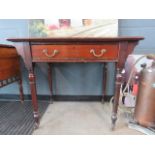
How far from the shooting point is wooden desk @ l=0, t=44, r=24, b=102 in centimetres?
128

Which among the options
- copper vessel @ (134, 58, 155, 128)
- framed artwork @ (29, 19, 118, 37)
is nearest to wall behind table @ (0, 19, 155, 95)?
framed artwork @ (29, 19, 118, 37)

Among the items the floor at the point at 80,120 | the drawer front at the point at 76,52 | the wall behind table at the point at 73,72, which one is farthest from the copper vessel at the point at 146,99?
the wall behind table at the point at 73,72

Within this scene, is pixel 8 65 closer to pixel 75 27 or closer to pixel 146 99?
pixel 75 27

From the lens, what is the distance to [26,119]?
1304mm

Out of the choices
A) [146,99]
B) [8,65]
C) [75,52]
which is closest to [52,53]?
[75,52]

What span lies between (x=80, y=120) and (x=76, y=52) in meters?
0.64

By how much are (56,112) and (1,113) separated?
552 mm

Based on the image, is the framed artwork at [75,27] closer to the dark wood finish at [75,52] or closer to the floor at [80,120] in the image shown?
the dark wood finish at [75,52]

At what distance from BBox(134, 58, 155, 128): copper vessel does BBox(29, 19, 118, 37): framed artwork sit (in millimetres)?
622

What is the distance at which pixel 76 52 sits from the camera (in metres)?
0.98
